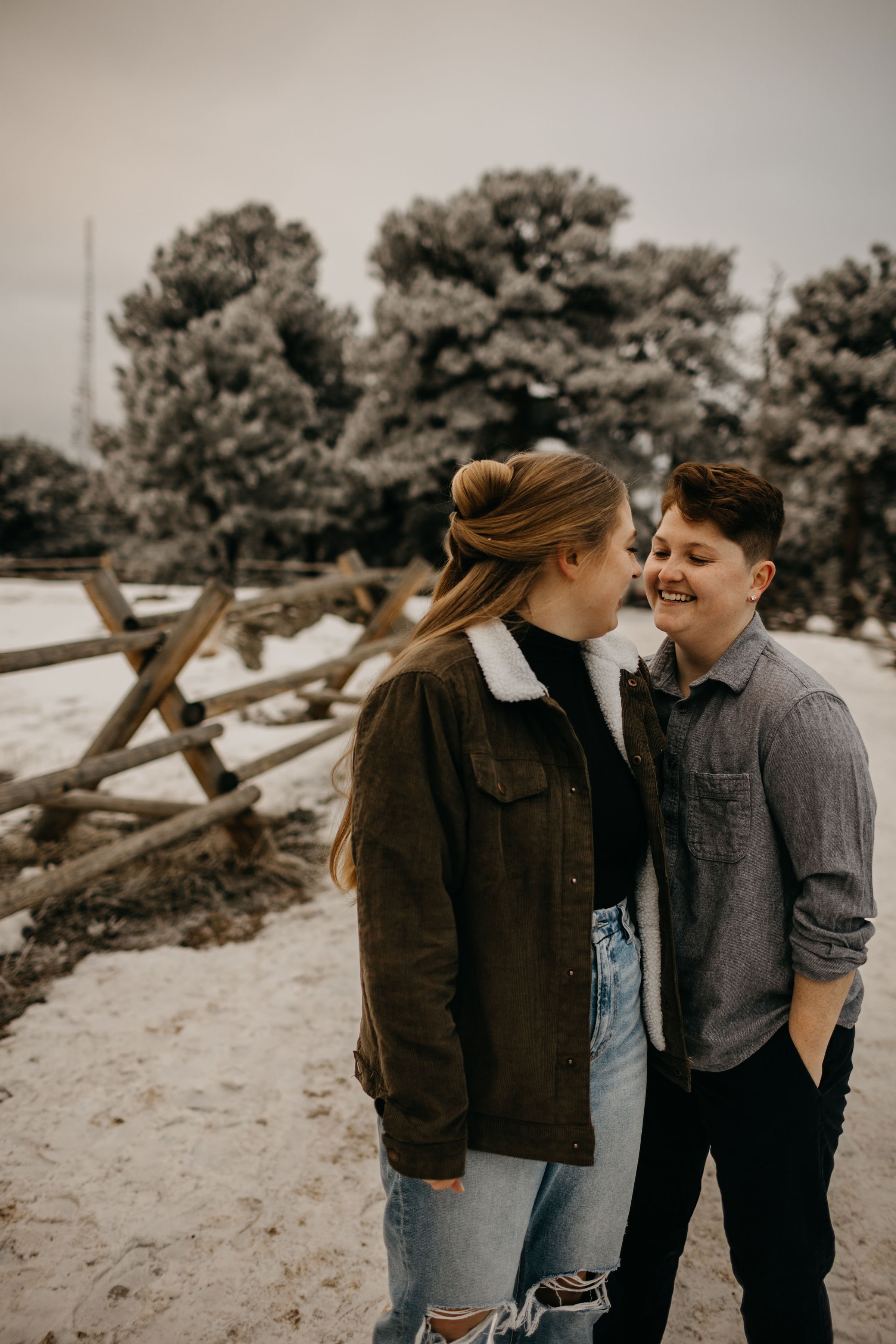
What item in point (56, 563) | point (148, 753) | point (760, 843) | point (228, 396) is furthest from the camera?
point (228, 396)

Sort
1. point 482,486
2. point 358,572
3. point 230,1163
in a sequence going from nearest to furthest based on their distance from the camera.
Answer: point 482,486, point 230,1163, point 358,572

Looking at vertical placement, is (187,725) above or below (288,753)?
above

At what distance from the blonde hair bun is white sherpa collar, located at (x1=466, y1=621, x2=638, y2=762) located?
23cm

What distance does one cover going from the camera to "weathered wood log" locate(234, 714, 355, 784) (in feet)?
15.0

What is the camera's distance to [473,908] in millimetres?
1236

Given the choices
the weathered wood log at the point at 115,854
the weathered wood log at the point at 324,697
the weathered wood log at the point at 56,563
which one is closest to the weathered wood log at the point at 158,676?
the weathered wood log at the point at 115,854

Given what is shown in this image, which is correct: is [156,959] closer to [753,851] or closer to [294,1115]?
[294,1115]

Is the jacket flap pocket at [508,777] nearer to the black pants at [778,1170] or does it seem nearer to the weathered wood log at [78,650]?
the black pants at [778,1170]

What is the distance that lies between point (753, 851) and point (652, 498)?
17.9 meters

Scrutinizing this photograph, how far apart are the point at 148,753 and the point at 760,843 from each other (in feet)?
10.6

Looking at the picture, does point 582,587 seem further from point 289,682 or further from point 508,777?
point 289,682

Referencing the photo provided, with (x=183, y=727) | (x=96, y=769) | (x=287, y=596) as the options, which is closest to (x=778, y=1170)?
(x=96, y=769)

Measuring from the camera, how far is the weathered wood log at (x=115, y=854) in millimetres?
3105

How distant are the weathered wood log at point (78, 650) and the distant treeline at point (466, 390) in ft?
40.8
